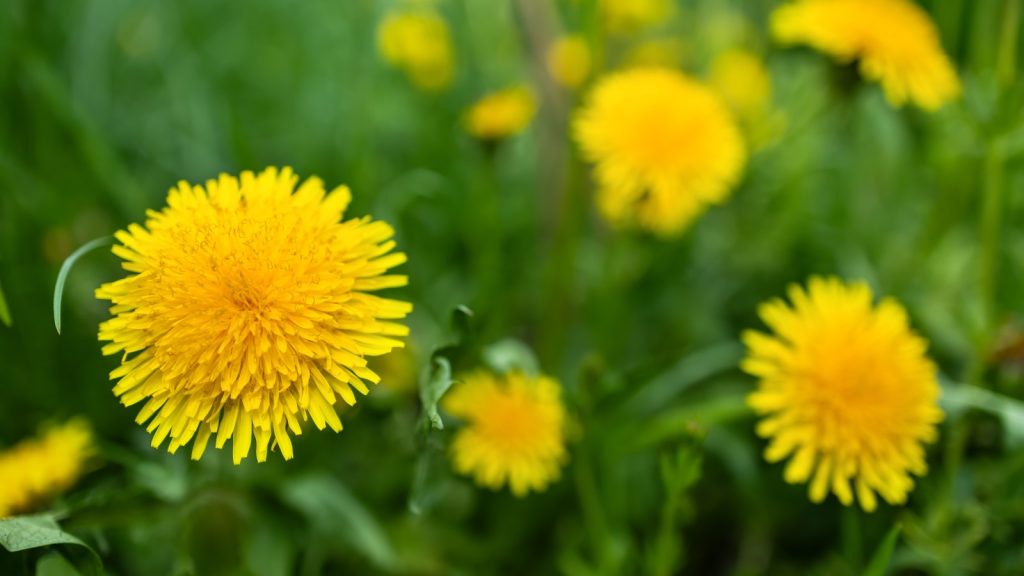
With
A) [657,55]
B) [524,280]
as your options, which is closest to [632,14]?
[657,55]

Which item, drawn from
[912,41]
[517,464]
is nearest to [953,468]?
[517,464]

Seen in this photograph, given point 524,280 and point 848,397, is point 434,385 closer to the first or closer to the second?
point 848,397

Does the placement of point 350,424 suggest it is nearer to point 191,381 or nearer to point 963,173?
point 191,381

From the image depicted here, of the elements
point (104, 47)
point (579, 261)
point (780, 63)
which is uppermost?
point (104, 47)

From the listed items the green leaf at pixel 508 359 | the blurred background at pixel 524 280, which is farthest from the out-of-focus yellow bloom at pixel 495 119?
the green leaf at pixel 508 359

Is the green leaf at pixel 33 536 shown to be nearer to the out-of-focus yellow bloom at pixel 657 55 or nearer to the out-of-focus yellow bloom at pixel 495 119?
the out-of-focus yellow bloom at pixel 495 119

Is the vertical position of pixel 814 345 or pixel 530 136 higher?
pixel 530 136

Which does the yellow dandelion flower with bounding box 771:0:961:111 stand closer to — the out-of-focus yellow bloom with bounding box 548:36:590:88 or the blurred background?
the blurred background
